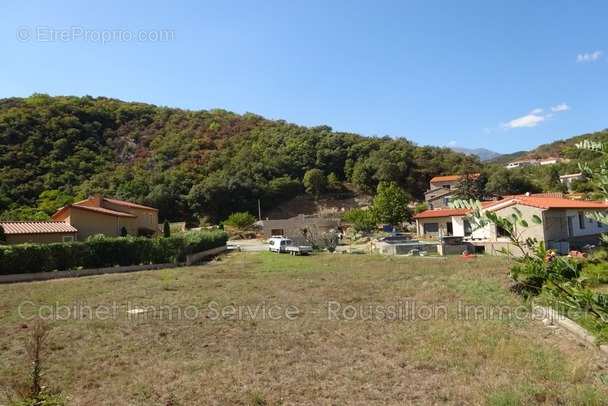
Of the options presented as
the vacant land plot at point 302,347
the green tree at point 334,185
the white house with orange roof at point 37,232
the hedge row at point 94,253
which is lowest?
the vacant land plot at point 302,347

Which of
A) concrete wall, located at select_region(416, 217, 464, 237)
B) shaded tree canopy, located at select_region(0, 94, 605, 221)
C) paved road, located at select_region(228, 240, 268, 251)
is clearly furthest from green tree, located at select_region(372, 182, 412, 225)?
shaded tree canopy, located at select_region(0, 94, 605, 221)

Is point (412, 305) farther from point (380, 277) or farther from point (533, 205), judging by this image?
point (533, 205)

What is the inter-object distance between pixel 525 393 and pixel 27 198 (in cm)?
7006

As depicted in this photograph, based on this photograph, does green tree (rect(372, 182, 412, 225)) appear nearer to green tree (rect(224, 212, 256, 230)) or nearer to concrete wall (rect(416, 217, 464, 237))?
concrete wall (rect(416, 217, 464, 237))

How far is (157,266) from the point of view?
1006 inches

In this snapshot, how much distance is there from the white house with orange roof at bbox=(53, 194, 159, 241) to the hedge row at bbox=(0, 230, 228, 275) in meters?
7.57

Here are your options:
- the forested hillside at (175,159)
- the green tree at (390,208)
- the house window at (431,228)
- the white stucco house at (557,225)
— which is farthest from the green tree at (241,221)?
the white stucco house at (557,225)

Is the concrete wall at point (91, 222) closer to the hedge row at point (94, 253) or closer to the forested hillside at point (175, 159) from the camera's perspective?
the hedge row at point (94, 253)

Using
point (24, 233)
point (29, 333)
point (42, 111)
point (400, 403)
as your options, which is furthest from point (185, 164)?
point (400, 403)

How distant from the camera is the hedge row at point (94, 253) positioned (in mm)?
21297

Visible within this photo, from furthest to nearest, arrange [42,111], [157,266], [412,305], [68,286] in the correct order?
[42,111] < [157,266] < [68,286] < [412,305]

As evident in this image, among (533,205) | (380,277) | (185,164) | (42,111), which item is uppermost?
(42,111)

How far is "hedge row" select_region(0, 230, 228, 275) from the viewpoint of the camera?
838 inches

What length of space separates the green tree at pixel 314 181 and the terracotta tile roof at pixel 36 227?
58.4 metres
